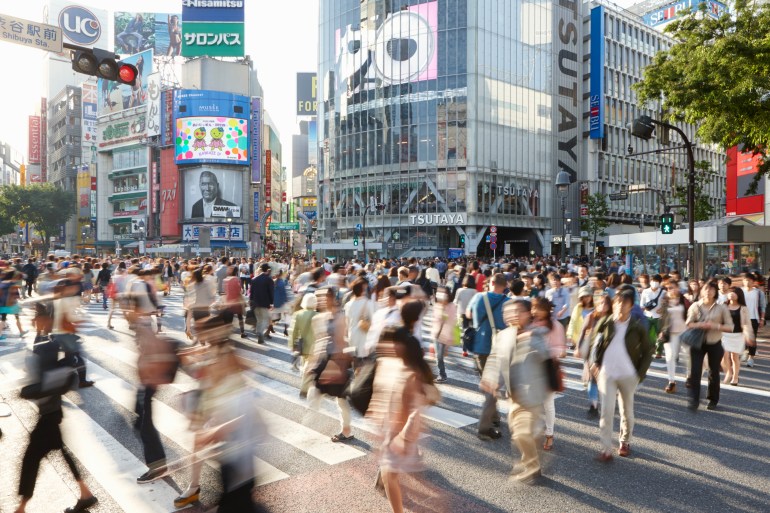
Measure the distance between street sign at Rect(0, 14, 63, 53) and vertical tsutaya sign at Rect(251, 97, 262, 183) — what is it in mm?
63428

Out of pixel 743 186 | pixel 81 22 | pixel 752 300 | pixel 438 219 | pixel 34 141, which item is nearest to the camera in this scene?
pixel 752 300

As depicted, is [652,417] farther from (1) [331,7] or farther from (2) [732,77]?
(1) [331,7]

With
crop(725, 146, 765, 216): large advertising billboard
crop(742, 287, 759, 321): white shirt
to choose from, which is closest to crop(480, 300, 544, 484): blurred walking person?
crop(742, 287, 759, 321): white shirt

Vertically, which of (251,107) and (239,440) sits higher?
(251,107)

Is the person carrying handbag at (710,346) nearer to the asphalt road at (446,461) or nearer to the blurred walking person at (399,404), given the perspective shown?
the asphalt road at (446,461)

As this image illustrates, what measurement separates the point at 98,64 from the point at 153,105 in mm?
67605

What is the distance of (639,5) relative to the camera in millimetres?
102000

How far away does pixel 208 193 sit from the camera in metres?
66.2

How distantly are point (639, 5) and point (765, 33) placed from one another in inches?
4121

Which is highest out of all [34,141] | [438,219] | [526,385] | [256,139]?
[34,141]

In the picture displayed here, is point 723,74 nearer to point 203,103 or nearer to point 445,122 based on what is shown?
point 445,122

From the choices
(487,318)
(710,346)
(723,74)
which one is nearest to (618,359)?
(487,318)

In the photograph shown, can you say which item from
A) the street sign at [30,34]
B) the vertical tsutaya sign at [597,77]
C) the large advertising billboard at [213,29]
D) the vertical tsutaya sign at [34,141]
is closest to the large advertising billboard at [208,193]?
the large advertising billboard at [213,29]

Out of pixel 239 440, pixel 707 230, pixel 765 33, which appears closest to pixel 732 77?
pixel 765 33
